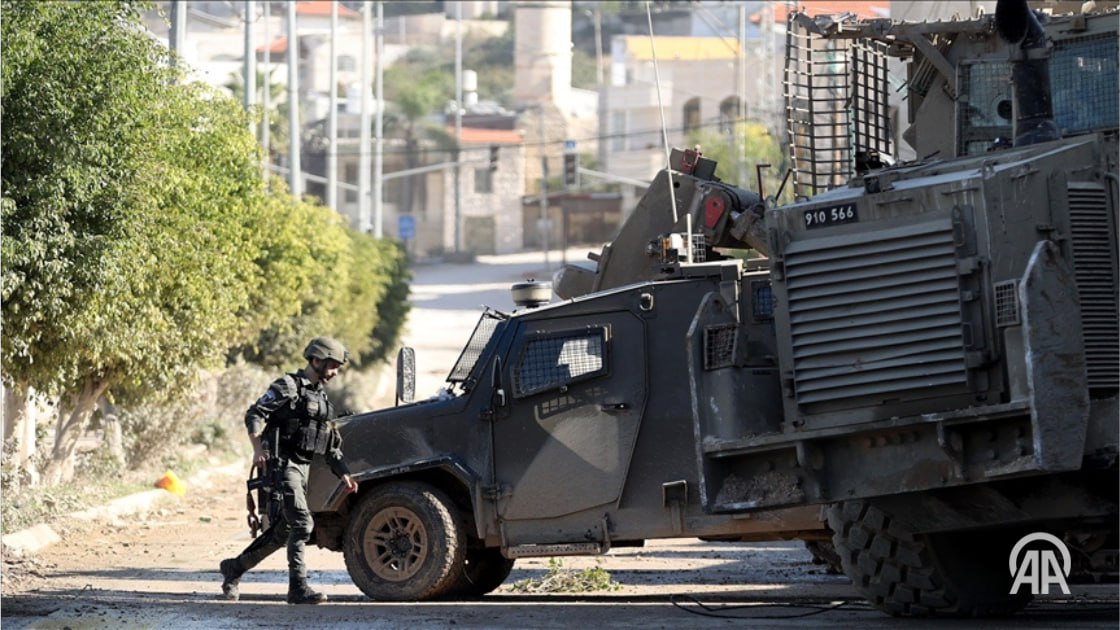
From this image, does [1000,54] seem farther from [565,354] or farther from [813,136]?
[565,354]

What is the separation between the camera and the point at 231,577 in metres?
13.6

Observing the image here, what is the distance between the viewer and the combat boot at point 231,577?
44.4 feet

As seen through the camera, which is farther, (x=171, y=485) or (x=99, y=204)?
(x=171, y=485)

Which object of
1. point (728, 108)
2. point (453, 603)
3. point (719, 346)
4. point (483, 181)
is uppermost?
point (728, 108)

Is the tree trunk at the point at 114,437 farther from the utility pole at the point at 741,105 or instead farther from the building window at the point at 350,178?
the building window at the point at 350,178

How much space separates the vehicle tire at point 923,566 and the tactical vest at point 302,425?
400 centimetres

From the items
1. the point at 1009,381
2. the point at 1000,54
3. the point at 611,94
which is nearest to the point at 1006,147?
the point at 1000,54

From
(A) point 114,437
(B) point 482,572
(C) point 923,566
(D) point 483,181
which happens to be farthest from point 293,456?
(D) point 483,181

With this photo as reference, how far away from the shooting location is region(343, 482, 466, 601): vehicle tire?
1331 centimetres

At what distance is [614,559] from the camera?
16.9 m

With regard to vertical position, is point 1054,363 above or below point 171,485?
below

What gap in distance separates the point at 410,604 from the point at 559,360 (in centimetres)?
202

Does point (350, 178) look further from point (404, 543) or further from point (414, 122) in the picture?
point (404, 543)

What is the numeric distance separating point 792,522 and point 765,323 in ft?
5.31
